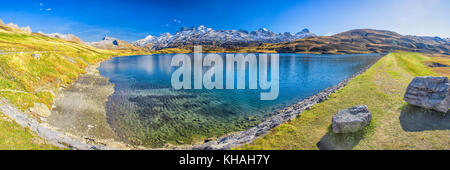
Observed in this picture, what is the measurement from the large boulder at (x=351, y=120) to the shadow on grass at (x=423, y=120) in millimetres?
3070

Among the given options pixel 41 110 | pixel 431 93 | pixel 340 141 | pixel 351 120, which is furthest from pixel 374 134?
pixel 41 110

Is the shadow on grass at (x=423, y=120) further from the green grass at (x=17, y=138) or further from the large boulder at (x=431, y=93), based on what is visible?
the green grass at (x=17, y=138)

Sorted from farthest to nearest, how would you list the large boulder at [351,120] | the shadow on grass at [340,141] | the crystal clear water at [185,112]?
the crystal clear water at [185,112] < the large boulder at [351,120] < the shadow on grass at [340,141]

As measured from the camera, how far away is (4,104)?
17.0 meters

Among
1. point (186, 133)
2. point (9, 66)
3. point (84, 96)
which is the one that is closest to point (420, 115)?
point (186, 133)

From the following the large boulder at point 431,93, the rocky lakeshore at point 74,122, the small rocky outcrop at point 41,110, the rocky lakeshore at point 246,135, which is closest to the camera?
the large boulder at point 431,93

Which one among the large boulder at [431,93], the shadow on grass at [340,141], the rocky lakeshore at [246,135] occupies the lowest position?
the rocky lakeshore at [246,135]

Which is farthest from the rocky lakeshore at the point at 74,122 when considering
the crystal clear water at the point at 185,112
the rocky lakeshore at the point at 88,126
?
the crystal clear water at the point at 185,112

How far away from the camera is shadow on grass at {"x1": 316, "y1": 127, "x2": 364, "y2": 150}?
39.1 feet

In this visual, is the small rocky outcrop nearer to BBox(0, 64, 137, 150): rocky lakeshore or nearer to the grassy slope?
BBox(0, 64, 137, 150): rocky lakeshore

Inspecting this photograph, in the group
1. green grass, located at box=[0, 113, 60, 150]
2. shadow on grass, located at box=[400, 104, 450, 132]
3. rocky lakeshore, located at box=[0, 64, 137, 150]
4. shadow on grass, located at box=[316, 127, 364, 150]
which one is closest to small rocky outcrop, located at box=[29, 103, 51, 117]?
rocky lakeshore, located at box=[0, 64, 137, 150]

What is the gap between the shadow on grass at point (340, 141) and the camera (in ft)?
39.1

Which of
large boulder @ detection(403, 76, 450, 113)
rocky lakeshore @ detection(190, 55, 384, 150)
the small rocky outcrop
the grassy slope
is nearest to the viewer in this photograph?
the grassy slope

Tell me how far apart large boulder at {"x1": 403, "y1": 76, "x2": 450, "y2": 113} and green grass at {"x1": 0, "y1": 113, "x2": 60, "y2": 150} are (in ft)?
103
